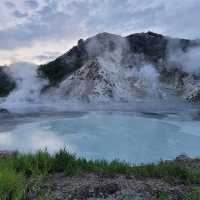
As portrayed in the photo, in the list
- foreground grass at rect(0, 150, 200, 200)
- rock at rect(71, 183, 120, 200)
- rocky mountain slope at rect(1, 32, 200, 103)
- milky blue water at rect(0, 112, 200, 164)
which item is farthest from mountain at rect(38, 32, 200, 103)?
rock at rect(71, 183, 120, 200)

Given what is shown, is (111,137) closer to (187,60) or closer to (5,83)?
(187,60)

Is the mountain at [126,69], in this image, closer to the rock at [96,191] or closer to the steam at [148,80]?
the steam at [148,80]

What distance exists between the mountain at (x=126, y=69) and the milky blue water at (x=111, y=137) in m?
19.9

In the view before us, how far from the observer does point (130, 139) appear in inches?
713

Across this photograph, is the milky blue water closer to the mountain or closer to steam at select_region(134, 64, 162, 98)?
the mountain

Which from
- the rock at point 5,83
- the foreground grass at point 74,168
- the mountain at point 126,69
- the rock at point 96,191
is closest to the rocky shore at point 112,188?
the rock at point 96,191

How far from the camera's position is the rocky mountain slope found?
46844mm

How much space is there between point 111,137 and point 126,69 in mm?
33077

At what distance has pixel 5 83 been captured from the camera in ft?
184

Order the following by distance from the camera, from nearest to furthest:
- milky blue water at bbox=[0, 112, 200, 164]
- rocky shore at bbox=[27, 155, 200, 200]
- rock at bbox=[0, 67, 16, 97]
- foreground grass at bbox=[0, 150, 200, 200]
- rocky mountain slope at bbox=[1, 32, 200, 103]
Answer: rocky shore at bbox=[27, 155, 200, 200], foreground grass at bbox=[0, 150, 200, 200], milky blue water at bbox=[0, 112, 200, 164], rocky mountain slope at bbox=[1, 32, 200, 103], rock at bbox=[0, 67, 16, 97]

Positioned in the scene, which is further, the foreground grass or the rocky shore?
the foreground grass

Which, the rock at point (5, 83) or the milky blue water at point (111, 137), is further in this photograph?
the rock at point (5, 83)

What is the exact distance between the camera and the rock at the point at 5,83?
53.8 m

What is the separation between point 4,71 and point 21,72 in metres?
2.38
